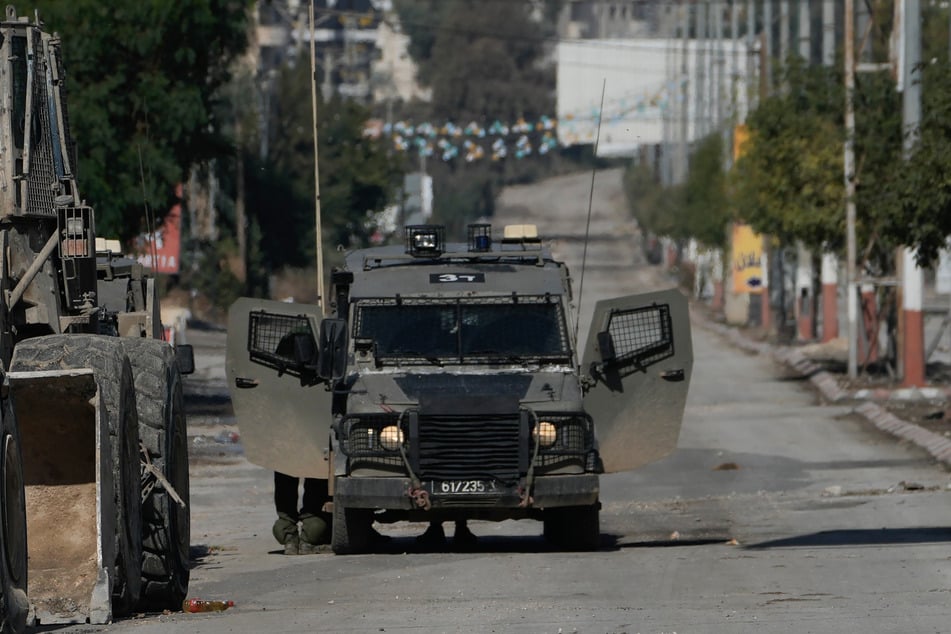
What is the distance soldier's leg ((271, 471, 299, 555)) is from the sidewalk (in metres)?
9.86

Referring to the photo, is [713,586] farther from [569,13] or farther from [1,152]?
[569,13]

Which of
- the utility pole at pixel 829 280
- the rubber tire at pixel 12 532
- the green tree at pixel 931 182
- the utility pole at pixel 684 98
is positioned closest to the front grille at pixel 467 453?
the rubber tire at pixel 12 532

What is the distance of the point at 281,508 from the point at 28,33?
5953mm

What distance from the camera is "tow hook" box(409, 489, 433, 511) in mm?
14562

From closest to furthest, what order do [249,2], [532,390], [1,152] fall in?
[1,152], [532,390], [249,2]

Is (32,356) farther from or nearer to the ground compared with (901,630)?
farther from the ground

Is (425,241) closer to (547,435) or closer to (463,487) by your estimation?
(547,435)

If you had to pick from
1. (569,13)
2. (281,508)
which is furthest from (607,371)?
(569,13)

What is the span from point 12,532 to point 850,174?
27.7m

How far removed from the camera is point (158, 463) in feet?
35.6

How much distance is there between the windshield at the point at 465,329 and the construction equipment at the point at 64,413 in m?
2.87

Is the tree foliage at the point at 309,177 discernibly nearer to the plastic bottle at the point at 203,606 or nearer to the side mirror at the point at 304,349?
the side mirror at the point at 304,349

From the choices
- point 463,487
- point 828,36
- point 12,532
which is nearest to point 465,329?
point 463,487

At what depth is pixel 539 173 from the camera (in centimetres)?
13788
